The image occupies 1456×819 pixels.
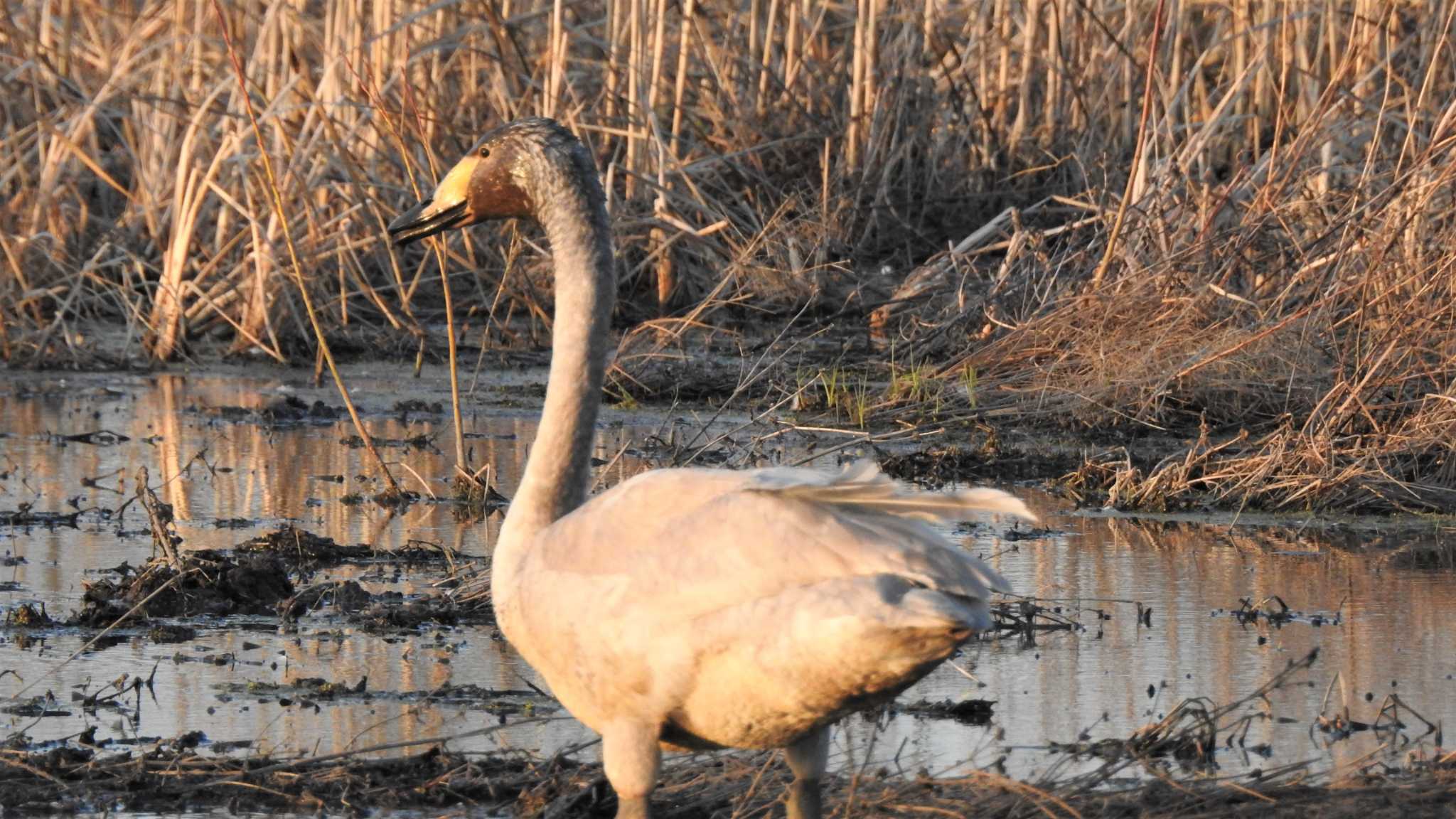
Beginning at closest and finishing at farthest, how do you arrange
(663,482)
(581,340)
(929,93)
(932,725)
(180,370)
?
(663,482), (581,340), (932,725), (180,370), (929,93)

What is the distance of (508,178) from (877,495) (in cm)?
116

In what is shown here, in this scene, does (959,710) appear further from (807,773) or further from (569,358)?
(569,358)

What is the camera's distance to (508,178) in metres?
4.31

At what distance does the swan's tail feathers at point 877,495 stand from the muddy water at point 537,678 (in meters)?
0.75

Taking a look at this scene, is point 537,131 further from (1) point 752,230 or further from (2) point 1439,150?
(1) point 752,230

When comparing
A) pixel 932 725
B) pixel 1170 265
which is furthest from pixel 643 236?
pixel 932 725

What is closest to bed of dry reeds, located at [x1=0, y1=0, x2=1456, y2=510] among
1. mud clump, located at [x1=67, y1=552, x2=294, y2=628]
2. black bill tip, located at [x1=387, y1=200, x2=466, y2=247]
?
mud clump, located at [x1=67, y1=552, x2=294, y2=628]

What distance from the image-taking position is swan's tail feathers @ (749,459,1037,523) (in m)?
3.63

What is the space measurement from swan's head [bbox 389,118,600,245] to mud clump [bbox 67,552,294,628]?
1.67 meters

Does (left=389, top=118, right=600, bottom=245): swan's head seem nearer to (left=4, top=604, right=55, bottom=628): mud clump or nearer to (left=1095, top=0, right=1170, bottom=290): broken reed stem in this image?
(left=4, top=604, right=55, bottom=628): mud clump

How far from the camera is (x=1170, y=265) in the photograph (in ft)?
28.0

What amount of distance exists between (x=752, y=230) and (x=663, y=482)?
294 inches

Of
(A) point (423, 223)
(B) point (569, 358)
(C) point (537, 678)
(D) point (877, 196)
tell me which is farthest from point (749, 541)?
(D) point (877, 196)

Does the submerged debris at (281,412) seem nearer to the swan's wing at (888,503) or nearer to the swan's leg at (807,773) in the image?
the swan's leg at (807,773)
